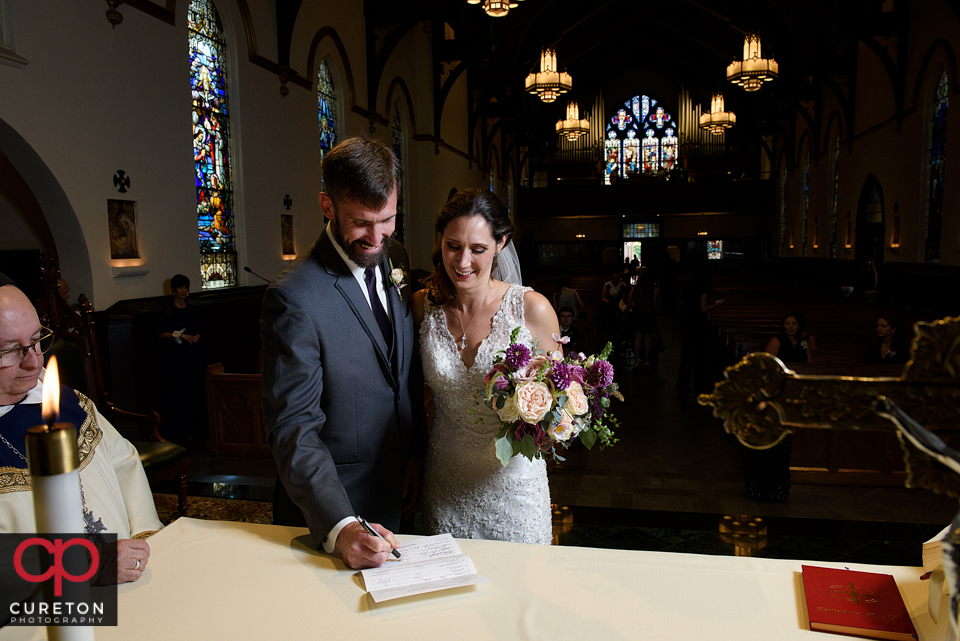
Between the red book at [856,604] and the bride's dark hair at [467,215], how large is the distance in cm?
122

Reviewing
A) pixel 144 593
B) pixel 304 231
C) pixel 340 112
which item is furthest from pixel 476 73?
pixel 144 593

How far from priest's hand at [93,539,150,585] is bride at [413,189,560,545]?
0.92m

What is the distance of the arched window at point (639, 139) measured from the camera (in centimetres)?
2545

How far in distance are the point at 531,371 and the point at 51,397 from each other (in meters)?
1.16

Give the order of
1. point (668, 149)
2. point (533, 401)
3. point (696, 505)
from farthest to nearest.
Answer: point (668, 149)
point (696, 505)
point (533, 401)

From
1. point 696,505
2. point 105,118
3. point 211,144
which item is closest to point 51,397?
point 696,505

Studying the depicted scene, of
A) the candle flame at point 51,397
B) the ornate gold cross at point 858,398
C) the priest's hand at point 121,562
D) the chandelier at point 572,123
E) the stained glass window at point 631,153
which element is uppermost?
the stained glass window at point 631,153

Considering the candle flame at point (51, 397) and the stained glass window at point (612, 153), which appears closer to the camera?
the candle flame at point (51, 397)

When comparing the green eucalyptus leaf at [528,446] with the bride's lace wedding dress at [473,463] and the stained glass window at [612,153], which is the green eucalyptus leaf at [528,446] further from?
the stained glass window at [612,153]

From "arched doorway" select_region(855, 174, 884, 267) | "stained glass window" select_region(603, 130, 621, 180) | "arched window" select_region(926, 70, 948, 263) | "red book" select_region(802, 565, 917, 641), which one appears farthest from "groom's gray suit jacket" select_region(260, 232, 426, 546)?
"stained glass window" select_region(603, 130, 621, 180)

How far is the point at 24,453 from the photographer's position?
1688 millimetres

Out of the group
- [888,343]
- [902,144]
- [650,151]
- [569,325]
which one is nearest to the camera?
[888,343]

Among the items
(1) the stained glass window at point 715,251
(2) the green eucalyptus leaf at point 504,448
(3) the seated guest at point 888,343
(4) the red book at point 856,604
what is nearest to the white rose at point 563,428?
(2) the green eucalyptus leaf at point 504,448

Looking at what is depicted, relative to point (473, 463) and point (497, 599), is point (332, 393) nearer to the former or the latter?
point (473, 463)
